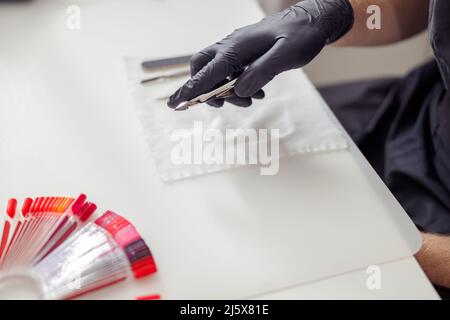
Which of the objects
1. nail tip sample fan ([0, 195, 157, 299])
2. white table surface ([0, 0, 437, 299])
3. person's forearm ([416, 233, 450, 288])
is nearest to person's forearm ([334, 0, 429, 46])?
white table surface ([0, 0, 437, 299])

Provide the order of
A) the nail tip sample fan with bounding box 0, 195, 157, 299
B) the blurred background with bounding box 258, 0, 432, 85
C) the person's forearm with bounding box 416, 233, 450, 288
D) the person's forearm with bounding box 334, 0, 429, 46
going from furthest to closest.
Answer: the blurred background with bounding box 258, 0, 432, 85
the person's forearm with bounding box 334, 0, 429, 46
the person's forearm with bounding box 416, 233, 450, 288
the nail tip sample fan with bounding box 0, 195, 157, 299

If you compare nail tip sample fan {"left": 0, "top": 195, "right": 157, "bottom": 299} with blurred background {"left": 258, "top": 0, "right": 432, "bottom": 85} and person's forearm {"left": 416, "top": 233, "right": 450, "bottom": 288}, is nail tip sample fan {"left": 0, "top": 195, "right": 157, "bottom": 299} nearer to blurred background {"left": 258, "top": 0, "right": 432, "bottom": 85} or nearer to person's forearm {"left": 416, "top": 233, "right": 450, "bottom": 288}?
person's forearm {"left": 416, "top": 233, "right": 450, "bottom": 288}

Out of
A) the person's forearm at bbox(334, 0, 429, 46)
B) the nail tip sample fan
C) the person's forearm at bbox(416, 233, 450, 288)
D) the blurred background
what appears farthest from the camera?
the blurred background

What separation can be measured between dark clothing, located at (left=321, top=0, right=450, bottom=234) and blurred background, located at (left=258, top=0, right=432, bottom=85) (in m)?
0.40

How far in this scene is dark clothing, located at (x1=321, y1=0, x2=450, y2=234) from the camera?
0.81m

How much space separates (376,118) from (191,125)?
397 mm

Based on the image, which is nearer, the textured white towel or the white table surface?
the white table surface

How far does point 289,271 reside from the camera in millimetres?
616

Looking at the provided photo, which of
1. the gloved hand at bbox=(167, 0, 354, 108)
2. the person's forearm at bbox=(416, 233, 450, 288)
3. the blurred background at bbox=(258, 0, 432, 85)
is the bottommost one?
the blurred background at bbox=(258, 0, 432, 85)

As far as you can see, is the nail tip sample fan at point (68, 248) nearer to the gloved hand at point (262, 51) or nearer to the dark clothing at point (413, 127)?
the gloved hand at point (262, 51)

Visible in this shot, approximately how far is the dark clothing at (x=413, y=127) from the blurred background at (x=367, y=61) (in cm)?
40

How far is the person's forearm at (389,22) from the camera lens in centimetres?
90
